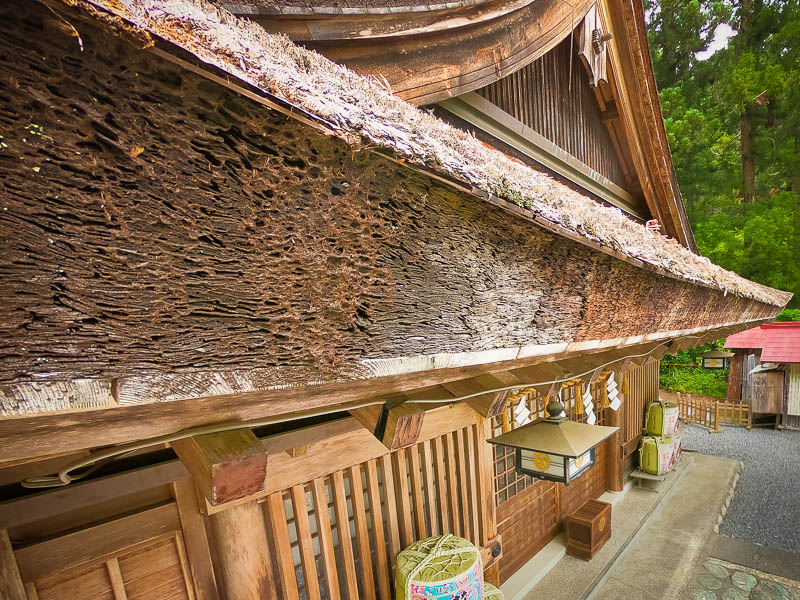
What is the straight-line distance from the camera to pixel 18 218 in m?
0.44

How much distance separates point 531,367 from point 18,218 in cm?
217

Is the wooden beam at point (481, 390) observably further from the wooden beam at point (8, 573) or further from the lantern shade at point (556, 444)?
the wooden beam at point (8, 573)

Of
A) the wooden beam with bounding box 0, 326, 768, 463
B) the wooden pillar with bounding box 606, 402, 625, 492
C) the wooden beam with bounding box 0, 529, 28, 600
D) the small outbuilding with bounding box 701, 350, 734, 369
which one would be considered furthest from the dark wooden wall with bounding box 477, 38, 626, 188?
the small outbuilding with bounding box 701, 350, 734, 369

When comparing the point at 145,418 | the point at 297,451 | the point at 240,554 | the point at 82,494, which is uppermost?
the point at 145,418

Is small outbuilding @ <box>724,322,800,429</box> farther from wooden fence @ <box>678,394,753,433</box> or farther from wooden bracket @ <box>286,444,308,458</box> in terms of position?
wooden bracket @ <box>286,444,308,458</box>

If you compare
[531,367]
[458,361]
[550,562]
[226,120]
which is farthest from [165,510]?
[550,562]

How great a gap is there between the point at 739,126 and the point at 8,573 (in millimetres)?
20619

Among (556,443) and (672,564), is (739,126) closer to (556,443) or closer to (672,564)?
(672,564)

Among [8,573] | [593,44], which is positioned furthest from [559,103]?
[8,573]

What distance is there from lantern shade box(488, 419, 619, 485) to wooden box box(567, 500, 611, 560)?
2.92m

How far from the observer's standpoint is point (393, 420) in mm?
1453

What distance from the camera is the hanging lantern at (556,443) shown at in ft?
7.35

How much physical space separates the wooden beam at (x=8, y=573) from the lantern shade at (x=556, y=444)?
7.70ft

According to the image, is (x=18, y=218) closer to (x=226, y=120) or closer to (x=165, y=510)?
(x=226, y=120)
